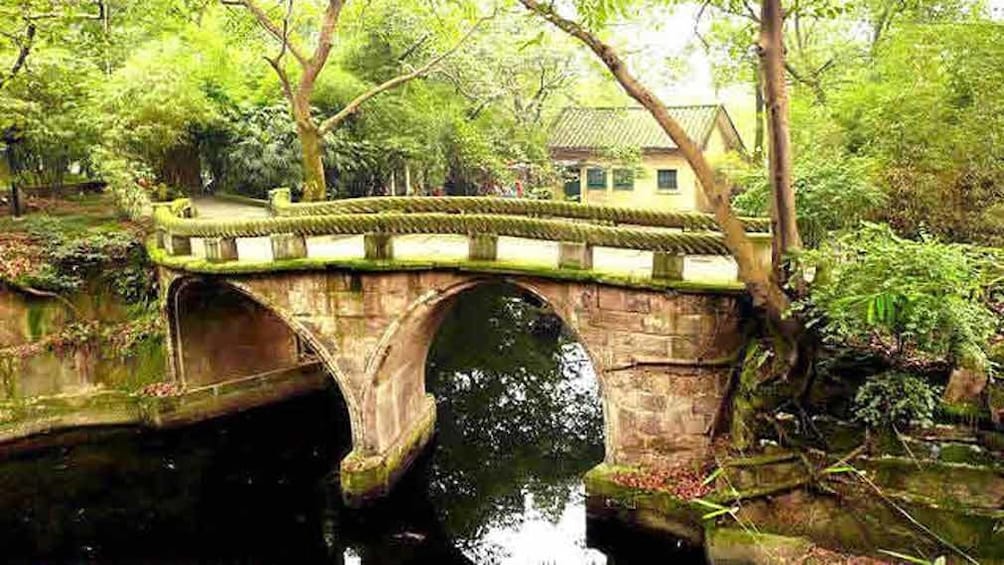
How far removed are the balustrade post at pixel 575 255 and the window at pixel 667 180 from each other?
20105 mm

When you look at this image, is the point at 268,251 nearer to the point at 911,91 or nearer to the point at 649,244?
the point at 649,244

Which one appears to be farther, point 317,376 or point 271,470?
point 317,376

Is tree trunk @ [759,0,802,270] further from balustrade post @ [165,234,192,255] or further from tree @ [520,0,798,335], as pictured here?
balustrade post @ [165,234,192,255]

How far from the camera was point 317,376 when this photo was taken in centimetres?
2078

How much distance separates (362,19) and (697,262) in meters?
16.0

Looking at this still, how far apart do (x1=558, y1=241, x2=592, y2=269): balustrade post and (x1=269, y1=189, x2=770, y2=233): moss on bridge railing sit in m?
2.69

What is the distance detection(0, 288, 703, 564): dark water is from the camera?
14.1 metres

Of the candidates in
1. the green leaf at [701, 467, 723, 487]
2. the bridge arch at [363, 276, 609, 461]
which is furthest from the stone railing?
the green leaf at [701, 467, 723, 487]

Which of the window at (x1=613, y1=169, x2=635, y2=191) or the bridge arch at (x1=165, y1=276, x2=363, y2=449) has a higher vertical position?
the window at (x1=613, y1=169, x2=635, y2=191)

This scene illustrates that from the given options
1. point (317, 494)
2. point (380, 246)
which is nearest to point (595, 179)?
point (380, 246)

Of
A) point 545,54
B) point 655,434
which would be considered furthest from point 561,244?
point 545,54

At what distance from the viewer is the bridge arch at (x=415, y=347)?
44.4 ft

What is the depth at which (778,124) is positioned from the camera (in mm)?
9805

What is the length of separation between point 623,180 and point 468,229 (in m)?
20.1
